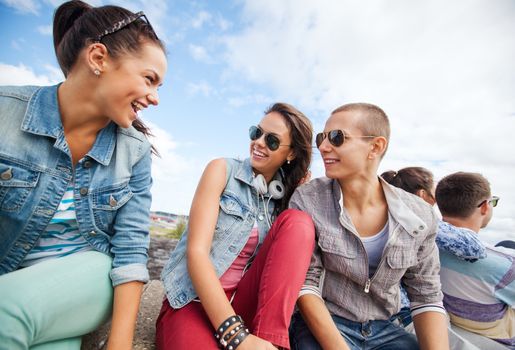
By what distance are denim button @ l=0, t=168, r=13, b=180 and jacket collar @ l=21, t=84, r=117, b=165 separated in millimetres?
235

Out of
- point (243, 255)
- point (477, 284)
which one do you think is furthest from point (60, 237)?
point (477, 284)

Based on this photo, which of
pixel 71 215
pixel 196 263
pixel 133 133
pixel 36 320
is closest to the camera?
pixel 36 320

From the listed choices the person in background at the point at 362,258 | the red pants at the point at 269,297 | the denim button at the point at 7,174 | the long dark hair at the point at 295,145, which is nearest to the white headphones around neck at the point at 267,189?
the long dark hair at the point at 295,145

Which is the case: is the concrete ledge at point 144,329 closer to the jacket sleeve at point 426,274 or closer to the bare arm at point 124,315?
the bare arm at point 124,315

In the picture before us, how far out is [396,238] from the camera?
7.46 feet

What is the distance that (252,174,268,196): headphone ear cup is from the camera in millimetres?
2584

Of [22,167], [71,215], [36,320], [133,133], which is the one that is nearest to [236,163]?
[133,133]

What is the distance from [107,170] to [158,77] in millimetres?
679

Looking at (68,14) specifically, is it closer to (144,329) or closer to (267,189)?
(267,189)

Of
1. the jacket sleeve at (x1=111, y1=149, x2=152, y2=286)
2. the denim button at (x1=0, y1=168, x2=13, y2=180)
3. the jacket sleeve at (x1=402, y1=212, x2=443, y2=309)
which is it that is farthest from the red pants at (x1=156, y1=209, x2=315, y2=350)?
the denim button at (x1=0, y1=168, x2=13, y2=180)

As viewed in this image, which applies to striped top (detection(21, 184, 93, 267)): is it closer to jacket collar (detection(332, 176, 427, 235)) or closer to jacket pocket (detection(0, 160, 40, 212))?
jacket pocket (detection(0, 160, 40, 212))

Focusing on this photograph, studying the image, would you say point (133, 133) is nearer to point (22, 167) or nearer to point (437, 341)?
point (22, 167)

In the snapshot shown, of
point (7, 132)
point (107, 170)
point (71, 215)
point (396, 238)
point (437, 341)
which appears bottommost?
point (437, 341)

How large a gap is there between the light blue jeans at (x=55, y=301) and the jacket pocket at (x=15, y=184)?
0.39 meters
